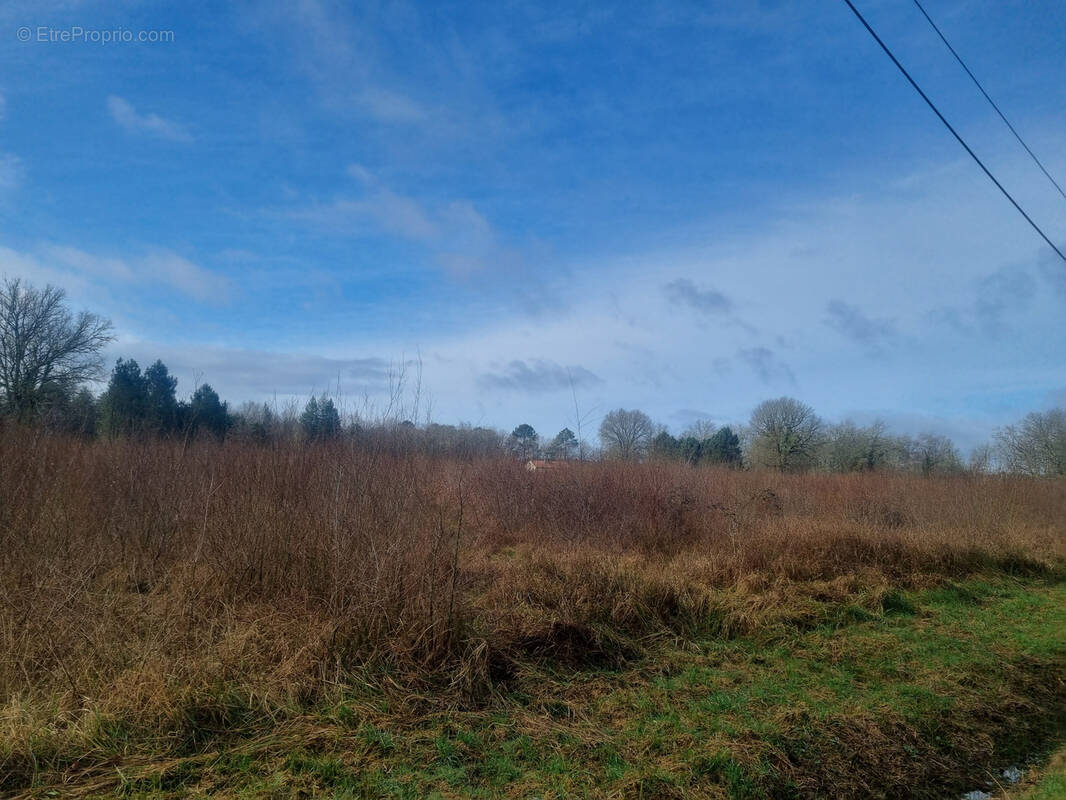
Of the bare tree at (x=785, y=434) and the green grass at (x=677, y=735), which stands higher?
the bare tree at (x=785, y=434)

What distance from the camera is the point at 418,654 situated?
4.86 m

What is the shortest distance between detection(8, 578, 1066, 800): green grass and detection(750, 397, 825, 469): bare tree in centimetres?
3185

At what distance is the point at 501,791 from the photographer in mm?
3633

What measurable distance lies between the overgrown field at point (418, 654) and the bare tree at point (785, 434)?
1142 inches

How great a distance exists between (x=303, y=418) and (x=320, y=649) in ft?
12.9

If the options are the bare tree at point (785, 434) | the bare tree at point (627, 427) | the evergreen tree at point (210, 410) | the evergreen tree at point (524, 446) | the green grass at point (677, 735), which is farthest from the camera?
the bare tree at point (785, 434)

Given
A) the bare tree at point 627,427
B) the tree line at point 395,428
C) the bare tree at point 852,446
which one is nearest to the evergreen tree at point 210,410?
the tree line at point 395,428

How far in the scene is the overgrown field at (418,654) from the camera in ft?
12.4

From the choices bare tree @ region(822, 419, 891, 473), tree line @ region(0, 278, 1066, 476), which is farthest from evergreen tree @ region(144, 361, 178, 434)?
bare tree @ region(822, 419, 891, 473)

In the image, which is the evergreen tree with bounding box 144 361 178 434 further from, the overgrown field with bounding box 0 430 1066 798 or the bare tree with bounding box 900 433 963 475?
the bare tree with bounding box 900 433 963 475

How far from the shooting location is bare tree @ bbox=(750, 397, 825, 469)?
121 ft

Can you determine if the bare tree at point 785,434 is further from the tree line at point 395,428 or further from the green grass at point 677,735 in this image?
the green grass at point 677,735

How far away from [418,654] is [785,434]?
36.7 m

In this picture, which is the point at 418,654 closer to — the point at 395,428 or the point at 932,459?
the point at 395,428
